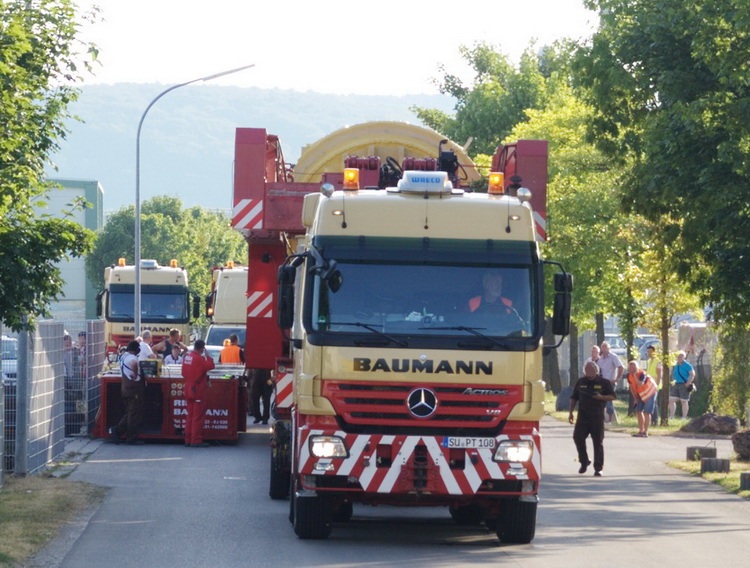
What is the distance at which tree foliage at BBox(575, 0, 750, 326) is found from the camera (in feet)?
58.3

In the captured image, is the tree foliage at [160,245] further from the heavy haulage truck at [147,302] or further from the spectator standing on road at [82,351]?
the spectator standing on road at [82,351]

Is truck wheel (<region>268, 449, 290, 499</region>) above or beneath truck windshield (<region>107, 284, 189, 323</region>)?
beneath

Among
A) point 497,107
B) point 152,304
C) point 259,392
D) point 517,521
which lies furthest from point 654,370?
point 497,107

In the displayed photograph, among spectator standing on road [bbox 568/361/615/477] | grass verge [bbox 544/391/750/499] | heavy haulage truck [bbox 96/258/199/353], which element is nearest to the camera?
grass verge [bbox 544/391/750/499]

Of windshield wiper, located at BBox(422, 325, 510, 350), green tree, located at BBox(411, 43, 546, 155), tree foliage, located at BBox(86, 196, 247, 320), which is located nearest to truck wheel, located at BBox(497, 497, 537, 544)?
windshield wiper, located at BBox(422, 325, 510, 350)

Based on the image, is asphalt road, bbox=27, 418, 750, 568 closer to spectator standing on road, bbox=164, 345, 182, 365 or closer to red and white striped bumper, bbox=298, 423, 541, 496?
red and white striped bumper, bbox=298, 423, 541, 496

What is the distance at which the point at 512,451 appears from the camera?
12164 millimetres

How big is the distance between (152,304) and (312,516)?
27.9 metres

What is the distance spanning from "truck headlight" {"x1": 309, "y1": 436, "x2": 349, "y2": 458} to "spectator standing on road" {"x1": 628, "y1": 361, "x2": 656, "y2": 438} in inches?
670

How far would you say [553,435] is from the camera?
28.6 metres

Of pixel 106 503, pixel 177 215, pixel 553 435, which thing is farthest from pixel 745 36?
pixel 177 215

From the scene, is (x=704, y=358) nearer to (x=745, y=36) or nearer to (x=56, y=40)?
(x=745, y=36)

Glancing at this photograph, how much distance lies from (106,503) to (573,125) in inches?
1010

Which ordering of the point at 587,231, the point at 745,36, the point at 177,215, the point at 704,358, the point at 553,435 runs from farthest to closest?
the point at 177,215 < the point at 704,358 < the point at 587,231 < the point at 553,435 < the point at 745,36
